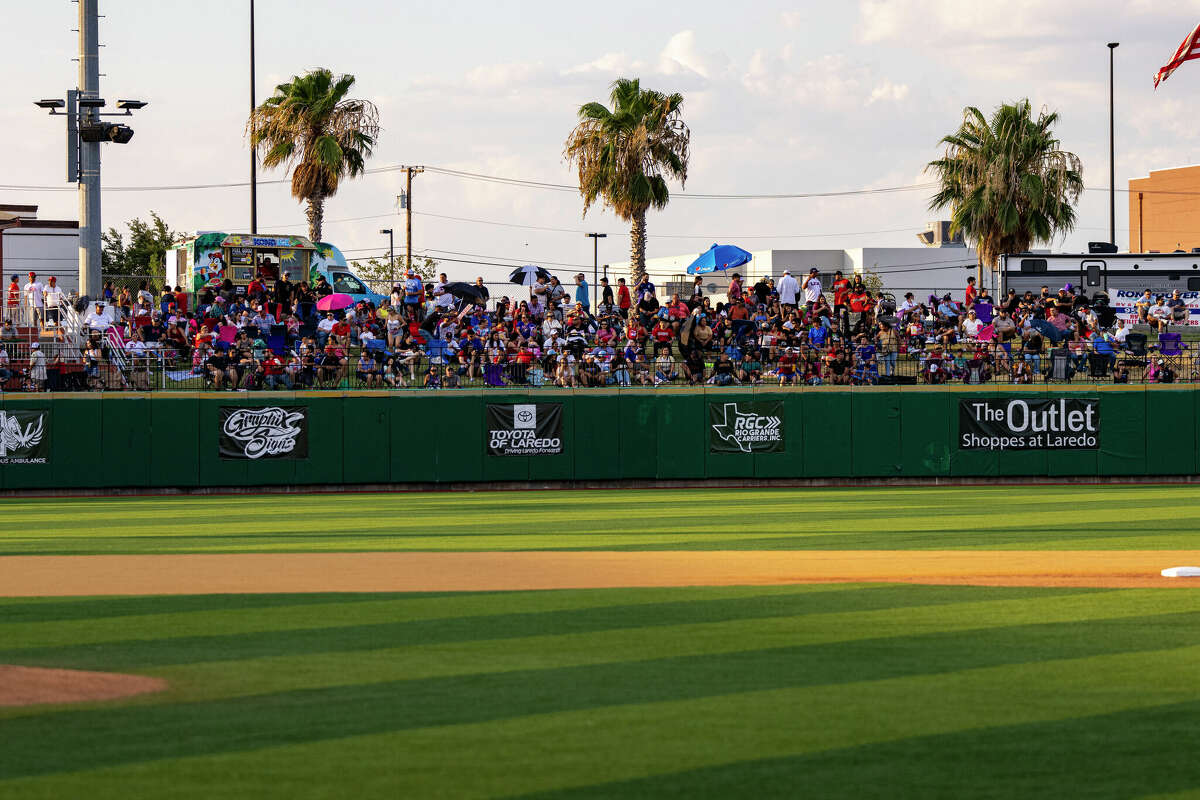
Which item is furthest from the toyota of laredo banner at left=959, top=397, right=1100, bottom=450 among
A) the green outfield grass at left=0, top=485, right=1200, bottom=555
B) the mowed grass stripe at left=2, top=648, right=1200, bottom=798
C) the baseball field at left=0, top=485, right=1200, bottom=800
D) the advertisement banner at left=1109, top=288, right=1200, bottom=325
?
the mowed grass stripe at left=2, top=648, right=1200, bottom=798

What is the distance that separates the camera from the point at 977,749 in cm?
609

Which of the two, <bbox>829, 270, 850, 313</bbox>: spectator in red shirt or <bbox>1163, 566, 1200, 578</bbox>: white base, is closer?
<bbox>1163, 566, 1200, 578</bbox>: white base

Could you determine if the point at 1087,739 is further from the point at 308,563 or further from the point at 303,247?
the point at 303,247

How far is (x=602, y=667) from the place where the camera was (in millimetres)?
8000

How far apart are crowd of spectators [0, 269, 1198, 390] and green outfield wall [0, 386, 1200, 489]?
44cm

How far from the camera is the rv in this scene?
3712 centimetres

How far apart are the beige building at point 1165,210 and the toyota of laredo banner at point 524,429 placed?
5882 centimetres

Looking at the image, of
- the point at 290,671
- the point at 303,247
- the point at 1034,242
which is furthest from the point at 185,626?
the point at 1034,242

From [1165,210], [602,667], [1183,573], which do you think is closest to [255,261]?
[1183,573]

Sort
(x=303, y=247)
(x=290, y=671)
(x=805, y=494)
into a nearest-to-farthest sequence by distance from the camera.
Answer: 1. (x=290, y=671)
2. (x=805, y=494)
3. (x=303, y=247)

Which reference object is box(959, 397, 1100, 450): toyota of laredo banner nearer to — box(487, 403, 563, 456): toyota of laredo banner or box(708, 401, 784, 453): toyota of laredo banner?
box(708, 401, 784, 453): toyota of laredo banner

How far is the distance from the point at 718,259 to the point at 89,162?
1696 cm

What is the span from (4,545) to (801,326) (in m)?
19.5

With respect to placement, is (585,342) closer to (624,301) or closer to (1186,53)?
(624,301)
